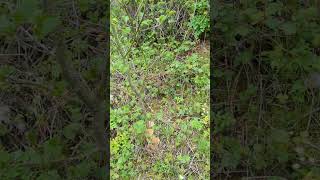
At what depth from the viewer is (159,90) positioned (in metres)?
2.81

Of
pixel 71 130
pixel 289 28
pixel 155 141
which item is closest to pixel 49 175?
pixel 71 130

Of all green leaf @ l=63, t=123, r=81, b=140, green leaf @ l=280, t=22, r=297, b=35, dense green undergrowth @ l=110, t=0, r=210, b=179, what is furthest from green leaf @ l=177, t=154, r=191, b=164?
green leaf @ l=280, t=22, r=297, b=35

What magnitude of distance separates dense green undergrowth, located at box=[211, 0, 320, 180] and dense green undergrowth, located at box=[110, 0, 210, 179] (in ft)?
0.41

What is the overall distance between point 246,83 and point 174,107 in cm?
41

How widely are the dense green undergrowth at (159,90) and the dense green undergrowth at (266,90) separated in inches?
4.9

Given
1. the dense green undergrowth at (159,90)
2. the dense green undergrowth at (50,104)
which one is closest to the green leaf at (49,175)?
the dense green undergrowth at (50,104)

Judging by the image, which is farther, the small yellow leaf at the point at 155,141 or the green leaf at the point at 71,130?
the small yellow leaf at the point at 155,141

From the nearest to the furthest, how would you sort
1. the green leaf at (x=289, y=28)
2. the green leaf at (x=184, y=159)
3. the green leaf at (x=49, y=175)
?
the green leaf at (x=49, y=175) < the green leaf at (x=289, y=28) < the green leaf at (x=184, y=159)

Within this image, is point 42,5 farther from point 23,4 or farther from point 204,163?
point 204,163

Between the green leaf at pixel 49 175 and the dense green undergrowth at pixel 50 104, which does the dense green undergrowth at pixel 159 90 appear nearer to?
the dense green undergrowth at pixel 50 104

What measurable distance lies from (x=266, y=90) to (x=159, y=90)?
1.93 feet

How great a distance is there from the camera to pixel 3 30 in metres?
1.50

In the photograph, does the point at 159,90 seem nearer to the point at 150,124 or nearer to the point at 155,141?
the point at 150,124

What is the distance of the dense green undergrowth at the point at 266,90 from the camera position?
7.80 feet
